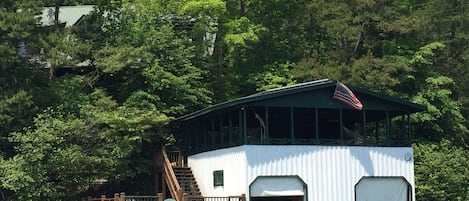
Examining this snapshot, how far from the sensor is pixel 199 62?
4238 cm

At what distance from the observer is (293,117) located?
3116 centimetres

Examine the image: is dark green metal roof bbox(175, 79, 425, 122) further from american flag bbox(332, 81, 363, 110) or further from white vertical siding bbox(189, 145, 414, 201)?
white vertical siding bbox(189, 145, 414, 201)

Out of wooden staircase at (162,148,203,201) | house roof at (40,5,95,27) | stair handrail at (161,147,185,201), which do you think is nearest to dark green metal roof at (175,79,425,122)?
stair handrail at (161,147,185,201)

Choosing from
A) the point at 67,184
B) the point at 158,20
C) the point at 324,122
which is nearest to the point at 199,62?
the point at 158,20

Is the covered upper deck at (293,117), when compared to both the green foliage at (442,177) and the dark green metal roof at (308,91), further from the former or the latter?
the green foliage at (442,177)

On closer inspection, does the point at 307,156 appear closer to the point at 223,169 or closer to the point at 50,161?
the point at 223,169

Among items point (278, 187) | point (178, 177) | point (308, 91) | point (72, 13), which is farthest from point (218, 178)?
point (72, 13)

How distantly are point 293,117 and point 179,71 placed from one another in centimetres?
988

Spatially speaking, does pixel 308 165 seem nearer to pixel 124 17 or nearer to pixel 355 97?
pixel 355 97

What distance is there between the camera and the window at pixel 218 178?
1215 inches

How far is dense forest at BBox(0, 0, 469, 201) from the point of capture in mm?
32781

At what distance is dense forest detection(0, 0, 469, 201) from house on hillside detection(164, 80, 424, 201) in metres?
4.14

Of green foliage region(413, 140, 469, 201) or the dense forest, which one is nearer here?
the dense forest

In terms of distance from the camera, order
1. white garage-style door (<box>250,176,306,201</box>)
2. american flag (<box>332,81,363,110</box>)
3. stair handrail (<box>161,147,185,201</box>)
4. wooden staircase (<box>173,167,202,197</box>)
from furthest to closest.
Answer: wooden staircase (<box>173,167,202,197</box>)
stair handrail (<box>161,147,185,201</box>)
american flag (<box>332,81,363,110</box>)
white garage-style door (<box>250,176,306,201</box>)
